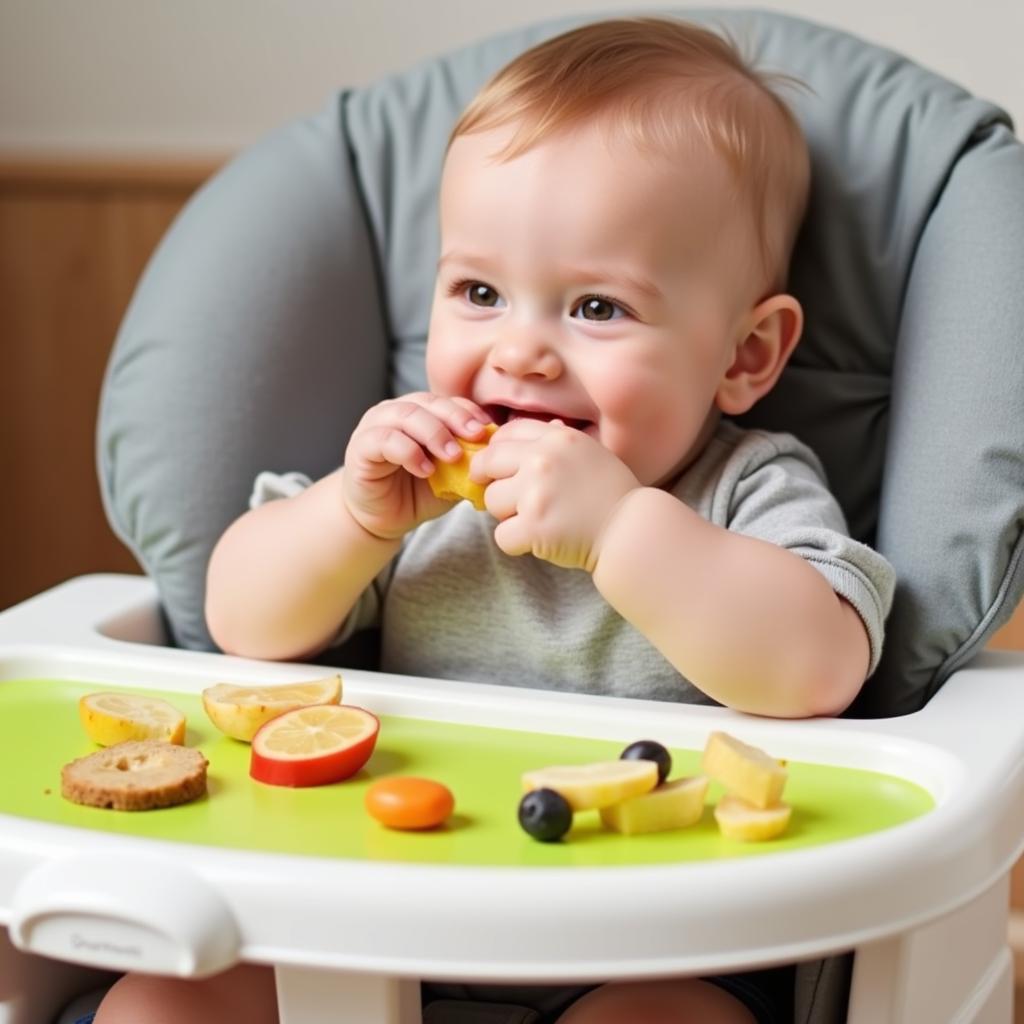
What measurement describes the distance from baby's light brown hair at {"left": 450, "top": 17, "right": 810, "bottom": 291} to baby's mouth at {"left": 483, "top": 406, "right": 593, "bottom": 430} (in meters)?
0.15

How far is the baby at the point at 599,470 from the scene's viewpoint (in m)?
0.86

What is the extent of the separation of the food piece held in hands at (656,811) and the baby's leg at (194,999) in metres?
0.27

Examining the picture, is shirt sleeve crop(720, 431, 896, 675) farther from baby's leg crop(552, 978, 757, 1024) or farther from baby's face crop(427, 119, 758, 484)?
baby's leg crop(552, 978, 757, 1024)

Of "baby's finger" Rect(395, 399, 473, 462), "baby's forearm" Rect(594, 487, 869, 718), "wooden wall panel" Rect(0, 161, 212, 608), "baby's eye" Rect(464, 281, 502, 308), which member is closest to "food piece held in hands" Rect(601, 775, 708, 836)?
"baby's forearm" Rect(594, 487, 869, 718)

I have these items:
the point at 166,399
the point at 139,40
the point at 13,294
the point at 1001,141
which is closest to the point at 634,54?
the point at 1001,141

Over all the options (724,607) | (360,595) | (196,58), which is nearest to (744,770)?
(724,607)

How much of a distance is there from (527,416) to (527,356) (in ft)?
0.14

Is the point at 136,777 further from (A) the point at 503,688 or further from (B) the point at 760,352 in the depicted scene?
(B) the point at 760,352

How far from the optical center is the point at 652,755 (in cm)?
76

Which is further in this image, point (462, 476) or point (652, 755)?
point (462, 476)

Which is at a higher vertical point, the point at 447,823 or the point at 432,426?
the point at 432,426

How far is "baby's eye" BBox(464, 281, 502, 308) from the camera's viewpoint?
987 mm

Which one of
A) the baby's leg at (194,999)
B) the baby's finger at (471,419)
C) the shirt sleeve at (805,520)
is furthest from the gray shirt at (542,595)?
the baby's leg at (194,999)

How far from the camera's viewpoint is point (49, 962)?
2.96 ft
